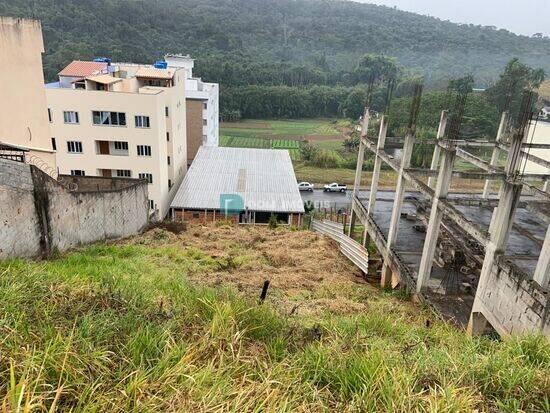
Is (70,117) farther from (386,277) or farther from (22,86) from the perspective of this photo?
(386,277)

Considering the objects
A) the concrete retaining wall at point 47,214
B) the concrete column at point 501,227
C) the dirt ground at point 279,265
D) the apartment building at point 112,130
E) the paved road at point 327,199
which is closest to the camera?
the concrete retaining wall at point 47,214

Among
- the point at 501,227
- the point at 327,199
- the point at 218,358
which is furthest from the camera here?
the point at 327,199

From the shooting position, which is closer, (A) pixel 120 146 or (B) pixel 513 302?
(B) pixel 513 302

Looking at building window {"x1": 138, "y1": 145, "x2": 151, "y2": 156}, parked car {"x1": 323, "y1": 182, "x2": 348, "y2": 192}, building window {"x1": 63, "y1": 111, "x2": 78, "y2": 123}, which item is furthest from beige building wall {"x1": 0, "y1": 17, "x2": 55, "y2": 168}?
parked car {"x1": 323, "y1": 182, "x2": 348, "y2": 192}

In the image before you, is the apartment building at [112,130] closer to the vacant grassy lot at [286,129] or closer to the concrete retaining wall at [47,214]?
the concrete retaining wall at [47,214]

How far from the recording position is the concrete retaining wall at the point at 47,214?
876cm

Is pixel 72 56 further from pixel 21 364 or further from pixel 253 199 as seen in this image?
pixel 21 364

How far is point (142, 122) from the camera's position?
21406mm

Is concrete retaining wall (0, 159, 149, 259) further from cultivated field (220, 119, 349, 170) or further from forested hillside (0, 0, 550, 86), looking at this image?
forested hillside (0, 0, 550, 86)

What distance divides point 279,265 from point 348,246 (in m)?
4.58

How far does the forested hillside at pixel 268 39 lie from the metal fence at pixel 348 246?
5022 centimetres

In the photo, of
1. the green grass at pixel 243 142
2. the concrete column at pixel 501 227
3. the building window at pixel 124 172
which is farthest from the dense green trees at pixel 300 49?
the building window at pixel 124 172

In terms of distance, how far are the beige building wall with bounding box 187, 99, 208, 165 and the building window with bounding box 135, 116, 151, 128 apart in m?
14.9

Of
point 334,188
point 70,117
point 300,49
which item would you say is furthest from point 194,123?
point 300,49
